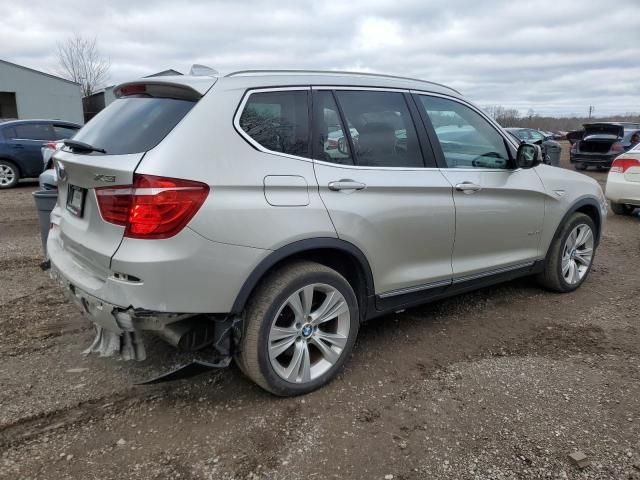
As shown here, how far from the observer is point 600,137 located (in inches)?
636

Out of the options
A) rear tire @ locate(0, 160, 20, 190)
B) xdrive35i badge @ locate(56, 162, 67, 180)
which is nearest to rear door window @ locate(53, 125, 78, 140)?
rear tire @ locate(0, 160, 20, 190)

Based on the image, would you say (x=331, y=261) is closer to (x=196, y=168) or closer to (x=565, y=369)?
(x=196, y=168)

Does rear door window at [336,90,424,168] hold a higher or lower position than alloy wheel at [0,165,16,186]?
higher

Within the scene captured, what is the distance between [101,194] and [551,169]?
3.73 metres

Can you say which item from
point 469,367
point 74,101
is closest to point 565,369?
point 469,367

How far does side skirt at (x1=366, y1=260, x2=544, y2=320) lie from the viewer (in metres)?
3.30

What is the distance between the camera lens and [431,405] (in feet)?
9.57

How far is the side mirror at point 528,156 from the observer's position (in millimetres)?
4008

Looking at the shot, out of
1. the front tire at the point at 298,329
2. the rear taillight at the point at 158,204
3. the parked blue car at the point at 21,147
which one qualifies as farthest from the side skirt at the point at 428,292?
the parked blue car at the point at 21,147

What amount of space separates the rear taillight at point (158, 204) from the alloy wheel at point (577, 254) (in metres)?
3.65

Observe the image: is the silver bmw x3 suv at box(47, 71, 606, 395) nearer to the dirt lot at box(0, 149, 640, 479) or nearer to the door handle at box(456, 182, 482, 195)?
the door handle at box(456, 182, 482, 195)

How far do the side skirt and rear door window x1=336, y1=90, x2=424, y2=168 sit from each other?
33.6 inches

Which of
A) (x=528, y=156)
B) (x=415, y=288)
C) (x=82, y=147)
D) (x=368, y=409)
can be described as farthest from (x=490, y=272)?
(x=82, y=147)

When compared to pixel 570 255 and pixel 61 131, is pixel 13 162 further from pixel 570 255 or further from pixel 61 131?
pixel 570 255
